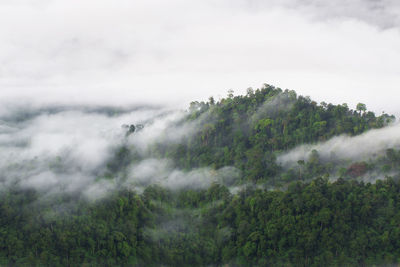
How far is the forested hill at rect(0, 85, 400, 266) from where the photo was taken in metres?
50.0

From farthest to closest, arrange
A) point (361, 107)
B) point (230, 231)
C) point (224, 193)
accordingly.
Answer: point (361, 107) < point (224, 193) < point (230, 231)

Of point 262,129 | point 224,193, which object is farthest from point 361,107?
point 224,193

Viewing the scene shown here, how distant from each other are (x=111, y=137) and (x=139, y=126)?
1072cm

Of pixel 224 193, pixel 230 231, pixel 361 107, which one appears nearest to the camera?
pixel 230 231

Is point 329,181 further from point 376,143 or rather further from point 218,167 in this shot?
point 218,167

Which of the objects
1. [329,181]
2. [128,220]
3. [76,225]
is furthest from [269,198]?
[76,225]

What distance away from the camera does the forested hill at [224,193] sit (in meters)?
50.0

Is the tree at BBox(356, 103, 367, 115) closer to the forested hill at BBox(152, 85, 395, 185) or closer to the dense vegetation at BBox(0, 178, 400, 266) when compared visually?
the forested hill at BBox(152, 85, 395, 185)

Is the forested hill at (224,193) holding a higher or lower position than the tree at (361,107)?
lower

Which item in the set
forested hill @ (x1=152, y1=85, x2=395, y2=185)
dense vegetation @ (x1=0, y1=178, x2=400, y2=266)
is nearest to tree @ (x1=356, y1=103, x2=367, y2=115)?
forested hill @ (x1=152, y1=85, x2=395, y2=185)

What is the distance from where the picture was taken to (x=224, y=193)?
199 ft

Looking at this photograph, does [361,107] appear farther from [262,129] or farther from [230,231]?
[230,231]

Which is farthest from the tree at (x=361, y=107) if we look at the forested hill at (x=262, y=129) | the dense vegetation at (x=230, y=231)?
the dense vegetation at (x=230, y=231)

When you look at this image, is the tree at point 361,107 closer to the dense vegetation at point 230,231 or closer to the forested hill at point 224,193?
the forested hill at point 224,193
